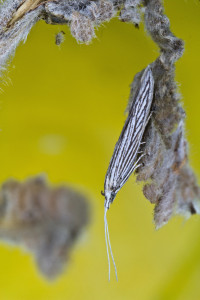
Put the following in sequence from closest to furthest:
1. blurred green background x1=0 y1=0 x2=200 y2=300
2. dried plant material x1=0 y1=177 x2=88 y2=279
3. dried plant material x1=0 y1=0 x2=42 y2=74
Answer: dried plant material x1=0 y1=0 x2=42 y2=74 < blurred green background x1=0 y1=0 x2=200 y2=300 < dried plant material x1=0 y1=177 x2=88 y2=279

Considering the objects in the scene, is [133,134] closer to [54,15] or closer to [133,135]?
[133,135]

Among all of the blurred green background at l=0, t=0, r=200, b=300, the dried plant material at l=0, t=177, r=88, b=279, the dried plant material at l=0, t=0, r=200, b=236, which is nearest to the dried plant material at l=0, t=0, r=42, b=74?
the dried plant material at l=0, t=0, r=200, b=236

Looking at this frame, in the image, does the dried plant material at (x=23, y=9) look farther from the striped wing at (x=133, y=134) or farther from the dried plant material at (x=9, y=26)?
the striped wing at (x=133, y=134)

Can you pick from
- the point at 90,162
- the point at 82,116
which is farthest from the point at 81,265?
the point at 82,116

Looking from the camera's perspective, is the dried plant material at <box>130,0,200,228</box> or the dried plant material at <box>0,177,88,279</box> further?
the dried plant material at <box>0,177,88,279</box>

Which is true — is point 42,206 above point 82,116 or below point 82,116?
below

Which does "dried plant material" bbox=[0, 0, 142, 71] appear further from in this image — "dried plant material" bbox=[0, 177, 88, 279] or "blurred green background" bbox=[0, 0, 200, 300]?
"dried plant material" bbox=[0, 177, 88, 279]

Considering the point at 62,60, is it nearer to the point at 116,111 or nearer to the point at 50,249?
the point at 116,111

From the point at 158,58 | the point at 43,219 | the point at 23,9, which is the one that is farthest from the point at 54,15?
the point at 43,219
